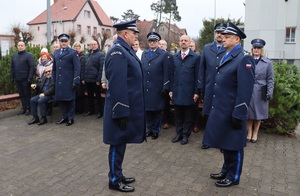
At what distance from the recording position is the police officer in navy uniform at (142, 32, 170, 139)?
237 inches

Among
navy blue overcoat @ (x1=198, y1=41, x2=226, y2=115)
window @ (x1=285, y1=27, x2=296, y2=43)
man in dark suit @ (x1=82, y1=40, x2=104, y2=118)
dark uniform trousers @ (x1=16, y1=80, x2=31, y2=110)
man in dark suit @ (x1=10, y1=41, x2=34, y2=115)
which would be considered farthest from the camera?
window @ (x1=285, y1=27, x2=296, y2=43)

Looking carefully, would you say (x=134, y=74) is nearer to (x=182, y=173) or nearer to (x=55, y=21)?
(x=182, y=173)

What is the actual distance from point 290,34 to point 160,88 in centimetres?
2282

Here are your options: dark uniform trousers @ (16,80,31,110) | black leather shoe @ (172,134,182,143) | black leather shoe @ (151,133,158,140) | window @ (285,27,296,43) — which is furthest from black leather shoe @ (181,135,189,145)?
window @ (285,27,296,43)

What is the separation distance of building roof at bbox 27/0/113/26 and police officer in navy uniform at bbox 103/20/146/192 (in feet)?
159

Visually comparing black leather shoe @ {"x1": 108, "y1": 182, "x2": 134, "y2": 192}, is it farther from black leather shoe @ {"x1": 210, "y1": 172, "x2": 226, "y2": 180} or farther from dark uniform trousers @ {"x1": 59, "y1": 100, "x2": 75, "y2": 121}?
dark uniform trousers @ {"x1": 59, "y1": 100, "x2": 75, "y2": 121}

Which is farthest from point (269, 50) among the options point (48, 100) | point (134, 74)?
point (134, 74)

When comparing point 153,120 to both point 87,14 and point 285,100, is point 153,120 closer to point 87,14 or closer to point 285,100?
point 285,100

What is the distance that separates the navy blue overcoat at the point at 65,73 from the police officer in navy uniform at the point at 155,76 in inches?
72.8

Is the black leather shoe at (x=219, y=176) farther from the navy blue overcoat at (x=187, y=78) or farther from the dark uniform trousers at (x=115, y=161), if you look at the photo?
the navy blue overcoat at (x=187, y=78)

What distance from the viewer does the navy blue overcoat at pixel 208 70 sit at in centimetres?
503

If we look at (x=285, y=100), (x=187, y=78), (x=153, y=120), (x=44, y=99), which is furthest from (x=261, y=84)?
(x=44, y=99)

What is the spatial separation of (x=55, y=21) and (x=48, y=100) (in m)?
46.1

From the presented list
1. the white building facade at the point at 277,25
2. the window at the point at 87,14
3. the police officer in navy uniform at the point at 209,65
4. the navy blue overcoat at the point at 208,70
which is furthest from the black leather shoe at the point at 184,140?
the window at the point at 87,14
